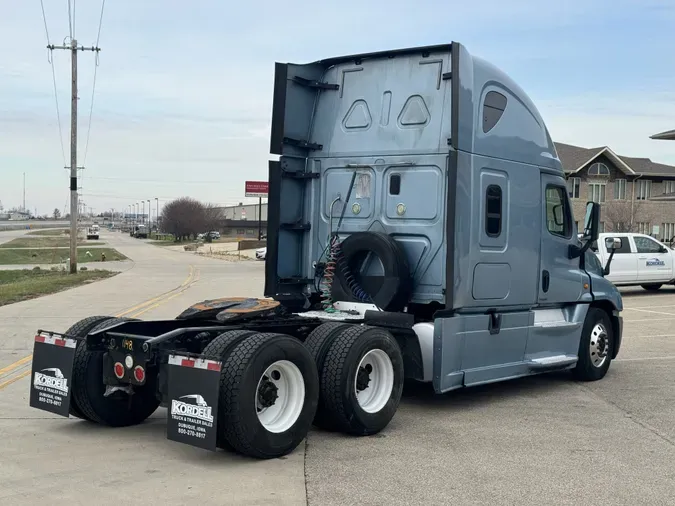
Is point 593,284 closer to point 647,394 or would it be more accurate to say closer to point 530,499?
point 647,394

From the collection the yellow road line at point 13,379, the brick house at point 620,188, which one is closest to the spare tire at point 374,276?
the yellow road line at point 13,379

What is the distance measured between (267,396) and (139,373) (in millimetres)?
1051

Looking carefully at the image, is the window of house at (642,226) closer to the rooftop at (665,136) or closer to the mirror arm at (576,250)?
the rooftop at (665,136)

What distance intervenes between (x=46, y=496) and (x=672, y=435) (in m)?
5.23

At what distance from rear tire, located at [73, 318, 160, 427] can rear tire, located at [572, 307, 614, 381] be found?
5.19 metres

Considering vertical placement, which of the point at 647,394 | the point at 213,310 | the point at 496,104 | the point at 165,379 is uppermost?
the point at 496,104

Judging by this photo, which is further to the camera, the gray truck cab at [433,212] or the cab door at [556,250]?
the cab door at [556,250]

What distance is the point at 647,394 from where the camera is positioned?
8.52 m

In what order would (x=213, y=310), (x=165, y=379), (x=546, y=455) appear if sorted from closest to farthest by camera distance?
(x=165, y=379) → (x=546, y=455) → (x=213, y=310)

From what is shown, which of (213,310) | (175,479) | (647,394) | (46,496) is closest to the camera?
(46,496)

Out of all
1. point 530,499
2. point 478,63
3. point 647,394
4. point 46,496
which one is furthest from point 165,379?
point 647,394

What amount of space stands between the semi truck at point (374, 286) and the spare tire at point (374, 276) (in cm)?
2

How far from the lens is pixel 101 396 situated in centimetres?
642

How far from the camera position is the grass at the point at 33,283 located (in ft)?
66.3
